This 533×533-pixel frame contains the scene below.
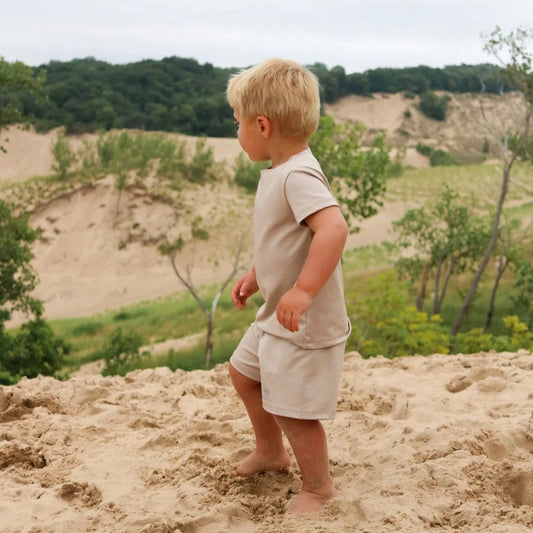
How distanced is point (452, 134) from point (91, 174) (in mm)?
35548

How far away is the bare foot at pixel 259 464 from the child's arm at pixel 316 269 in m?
0.80

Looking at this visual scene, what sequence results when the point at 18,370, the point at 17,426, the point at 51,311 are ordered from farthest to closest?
the point at 51,311 < the point at 18,370 < the point at 17,426

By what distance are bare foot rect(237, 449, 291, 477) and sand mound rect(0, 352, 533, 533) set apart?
0.03m

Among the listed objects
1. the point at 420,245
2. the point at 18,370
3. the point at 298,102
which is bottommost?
the point at 18,370

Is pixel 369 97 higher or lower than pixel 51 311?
higher

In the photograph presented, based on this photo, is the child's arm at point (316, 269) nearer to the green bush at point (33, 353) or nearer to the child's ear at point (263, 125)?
the child's ear at point (263, 125)

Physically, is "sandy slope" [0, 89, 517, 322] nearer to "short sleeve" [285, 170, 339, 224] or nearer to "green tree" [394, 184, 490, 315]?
"green tree" [394, 184, 490, 315]

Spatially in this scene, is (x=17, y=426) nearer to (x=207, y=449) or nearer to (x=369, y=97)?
(x=207, y=449)

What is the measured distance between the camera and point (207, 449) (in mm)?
3240

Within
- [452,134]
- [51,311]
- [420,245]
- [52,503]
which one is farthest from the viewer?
[452,134]

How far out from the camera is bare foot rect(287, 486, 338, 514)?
258 cm

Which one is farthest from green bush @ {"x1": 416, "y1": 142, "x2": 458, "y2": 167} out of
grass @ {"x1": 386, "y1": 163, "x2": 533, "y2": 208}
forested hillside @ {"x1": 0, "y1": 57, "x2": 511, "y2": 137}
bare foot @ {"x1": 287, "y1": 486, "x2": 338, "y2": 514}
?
bare foot @ {"x1": 287, "y1": 486, "x2": 338, "y2": 514}

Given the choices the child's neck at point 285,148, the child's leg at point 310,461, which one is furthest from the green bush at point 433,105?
the child's leg at point 310,461

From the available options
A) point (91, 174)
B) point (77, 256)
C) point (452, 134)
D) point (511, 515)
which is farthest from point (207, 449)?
point (452, 134)
